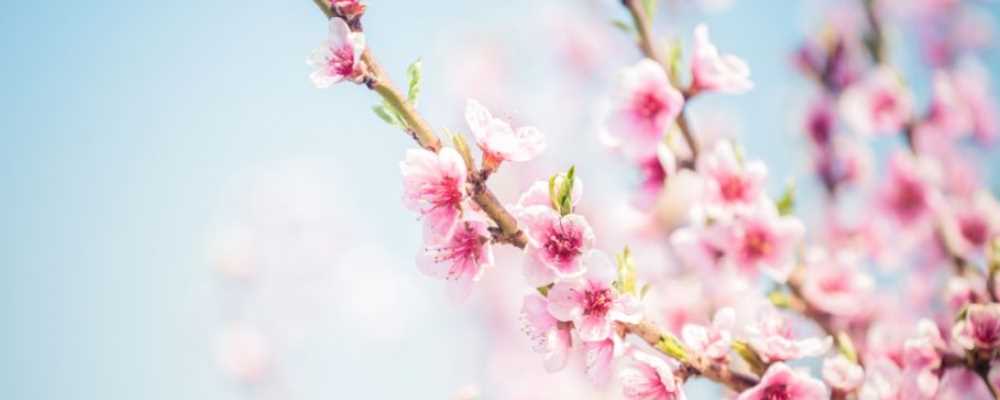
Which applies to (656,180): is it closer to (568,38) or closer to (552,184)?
(552,184)

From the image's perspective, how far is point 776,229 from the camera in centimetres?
232

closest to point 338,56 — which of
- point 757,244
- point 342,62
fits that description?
point 342,62

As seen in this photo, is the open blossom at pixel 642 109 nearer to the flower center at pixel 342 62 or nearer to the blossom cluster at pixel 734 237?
the blossom cluster at pixel 734 237

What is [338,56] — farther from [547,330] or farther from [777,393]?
[777,393]

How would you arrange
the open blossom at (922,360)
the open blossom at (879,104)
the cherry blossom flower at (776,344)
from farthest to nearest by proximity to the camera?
the open blossom at (879,104)
the open blossom at (922,360)
the cherry blossom flower at (776,344)

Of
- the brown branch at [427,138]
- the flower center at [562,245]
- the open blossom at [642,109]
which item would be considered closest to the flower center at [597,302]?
the flower center at [562,245]

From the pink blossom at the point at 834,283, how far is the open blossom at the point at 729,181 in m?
0.48

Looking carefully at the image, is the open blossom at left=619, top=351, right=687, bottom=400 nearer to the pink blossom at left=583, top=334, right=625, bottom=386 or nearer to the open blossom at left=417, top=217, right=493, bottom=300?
the pink blossom at left=583, top=334, right=625, bottom=386

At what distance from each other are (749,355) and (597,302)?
1.77 feet

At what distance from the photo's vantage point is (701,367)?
67.5 inches

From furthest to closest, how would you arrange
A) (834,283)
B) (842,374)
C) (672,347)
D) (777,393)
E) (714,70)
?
(834,283) < (714,70) < (842,374) < (777,393) < (672,347)

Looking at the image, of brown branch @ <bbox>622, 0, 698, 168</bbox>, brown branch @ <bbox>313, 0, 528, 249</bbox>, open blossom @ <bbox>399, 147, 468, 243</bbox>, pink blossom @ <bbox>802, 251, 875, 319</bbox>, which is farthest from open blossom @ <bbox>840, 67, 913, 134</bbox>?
open blossom @ <bbox>399, 147, 468, 243</bbox>

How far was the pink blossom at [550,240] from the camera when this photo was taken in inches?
60.9

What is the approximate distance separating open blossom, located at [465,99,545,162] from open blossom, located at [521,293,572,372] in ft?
1.23
